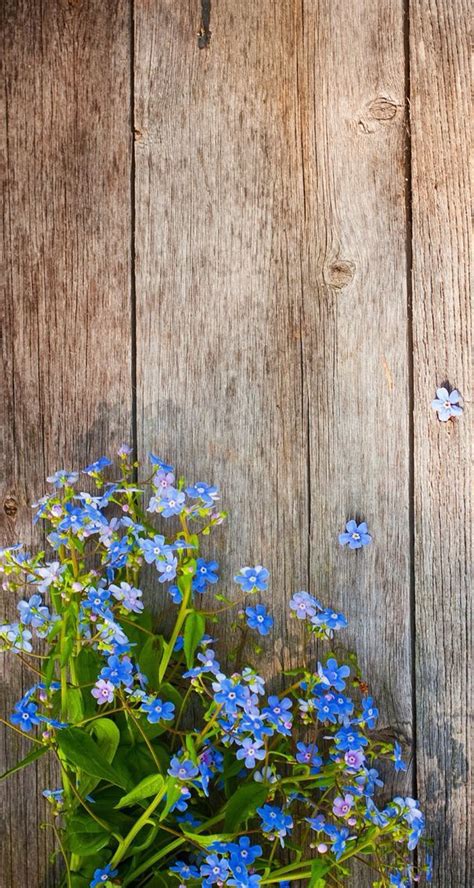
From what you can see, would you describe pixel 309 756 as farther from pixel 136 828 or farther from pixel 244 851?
pixel 136 828

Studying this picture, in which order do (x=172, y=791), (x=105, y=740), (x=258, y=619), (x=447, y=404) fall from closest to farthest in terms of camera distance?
(x=172, y=791) < (x=105, y=740) < (x=258, y=619) < (x=447, y=404)

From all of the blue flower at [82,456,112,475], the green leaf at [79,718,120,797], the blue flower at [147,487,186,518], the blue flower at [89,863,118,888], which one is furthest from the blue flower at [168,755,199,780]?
the blue flower at [82,456,112,475]

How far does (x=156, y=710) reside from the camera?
1.23 meters

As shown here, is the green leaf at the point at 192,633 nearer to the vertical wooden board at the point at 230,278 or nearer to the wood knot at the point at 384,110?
the vertical wooden board at the point at 230,278

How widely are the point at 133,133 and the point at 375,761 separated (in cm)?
120

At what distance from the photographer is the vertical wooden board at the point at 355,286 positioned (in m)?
1.49

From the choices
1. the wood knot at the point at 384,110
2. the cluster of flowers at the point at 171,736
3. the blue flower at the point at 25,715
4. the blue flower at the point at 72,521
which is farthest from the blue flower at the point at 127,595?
the wood knot at the point at 384,110

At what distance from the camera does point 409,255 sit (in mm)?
1494

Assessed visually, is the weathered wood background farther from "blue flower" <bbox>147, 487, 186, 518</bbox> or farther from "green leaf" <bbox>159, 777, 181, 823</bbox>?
"green leaf" <bbox>159, 777, 181, 823</bbox>

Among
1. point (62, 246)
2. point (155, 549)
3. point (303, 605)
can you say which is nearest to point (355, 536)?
point (303, 605)

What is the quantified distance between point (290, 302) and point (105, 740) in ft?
2.60

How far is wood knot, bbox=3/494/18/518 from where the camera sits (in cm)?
156

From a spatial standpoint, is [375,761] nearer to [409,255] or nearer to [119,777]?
[119,777]

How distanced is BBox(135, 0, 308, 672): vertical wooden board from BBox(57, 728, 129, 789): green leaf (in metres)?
0.40
